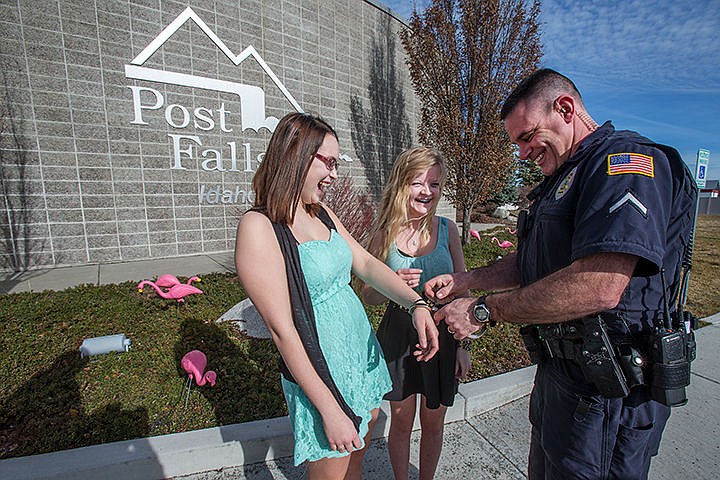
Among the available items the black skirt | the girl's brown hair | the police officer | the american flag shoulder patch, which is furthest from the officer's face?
the black skirt

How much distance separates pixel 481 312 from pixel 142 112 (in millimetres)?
7407

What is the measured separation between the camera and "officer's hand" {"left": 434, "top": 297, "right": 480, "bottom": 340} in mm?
1531

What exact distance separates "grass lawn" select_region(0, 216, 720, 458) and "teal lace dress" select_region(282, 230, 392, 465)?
1424 mm

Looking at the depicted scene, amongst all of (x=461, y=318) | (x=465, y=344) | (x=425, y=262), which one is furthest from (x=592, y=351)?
(x=425, y=262)

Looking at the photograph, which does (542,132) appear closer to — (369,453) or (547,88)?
(547,88)

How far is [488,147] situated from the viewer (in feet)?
27.1

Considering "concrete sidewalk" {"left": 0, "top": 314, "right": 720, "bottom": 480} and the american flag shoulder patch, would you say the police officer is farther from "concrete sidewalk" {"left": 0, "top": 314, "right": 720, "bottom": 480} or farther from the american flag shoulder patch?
"concrete sidewalk" {"left": 0, "top": 314, "right": 720, "bottom": 480}

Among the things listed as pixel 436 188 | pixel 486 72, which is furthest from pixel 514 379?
pixel 486 72

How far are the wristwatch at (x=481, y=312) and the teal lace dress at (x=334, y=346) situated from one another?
0.50 meters

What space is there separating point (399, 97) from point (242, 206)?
610 centimetres

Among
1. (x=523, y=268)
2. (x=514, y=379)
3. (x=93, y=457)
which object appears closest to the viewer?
(x=523, y=268)

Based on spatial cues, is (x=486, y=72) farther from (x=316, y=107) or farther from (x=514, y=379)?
(x=514, y=379)

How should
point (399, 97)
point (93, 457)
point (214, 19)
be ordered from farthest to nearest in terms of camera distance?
1. point (399, 97)
2. point (214, 19)
3. point (93, 457)

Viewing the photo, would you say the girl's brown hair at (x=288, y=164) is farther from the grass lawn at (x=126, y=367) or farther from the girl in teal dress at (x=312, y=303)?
the grass lawn at (x=126, y=367)
